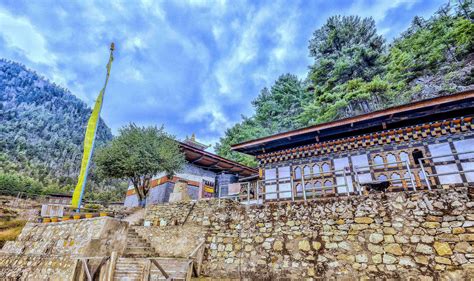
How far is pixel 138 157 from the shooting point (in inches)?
488

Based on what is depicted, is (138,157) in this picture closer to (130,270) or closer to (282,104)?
(130,270)

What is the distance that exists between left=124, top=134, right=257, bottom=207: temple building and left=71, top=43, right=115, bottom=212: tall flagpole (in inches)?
207

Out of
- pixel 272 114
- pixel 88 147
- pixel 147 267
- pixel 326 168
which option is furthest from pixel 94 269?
pixel 272 114

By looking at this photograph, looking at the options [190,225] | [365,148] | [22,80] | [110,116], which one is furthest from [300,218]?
[22,80]

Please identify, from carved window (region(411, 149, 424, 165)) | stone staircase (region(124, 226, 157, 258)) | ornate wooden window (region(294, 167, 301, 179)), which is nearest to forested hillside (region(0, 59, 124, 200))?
stone staircase (region(124, 226, 157, 258))

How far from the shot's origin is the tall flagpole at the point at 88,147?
9.09 meters

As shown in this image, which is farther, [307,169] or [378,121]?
[307,169]

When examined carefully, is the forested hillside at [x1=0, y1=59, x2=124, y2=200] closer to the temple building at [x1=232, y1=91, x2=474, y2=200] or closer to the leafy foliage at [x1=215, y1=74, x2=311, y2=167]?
the leafy foliage at [x1=215, y1=74, x2=311, y2=167]

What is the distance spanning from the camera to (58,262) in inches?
250

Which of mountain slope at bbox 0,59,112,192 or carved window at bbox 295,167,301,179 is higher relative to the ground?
mountain slope at bbox 0,59,112,192

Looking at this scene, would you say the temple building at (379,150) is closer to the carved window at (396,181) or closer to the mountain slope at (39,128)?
the carved window at (396,181)

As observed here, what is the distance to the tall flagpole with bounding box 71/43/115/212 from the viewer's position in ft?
29.8

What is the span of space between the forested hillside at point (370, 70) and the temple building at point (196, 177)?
6.34 meters

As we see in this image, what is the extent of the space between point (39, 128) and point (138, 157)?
7213 centimetres
